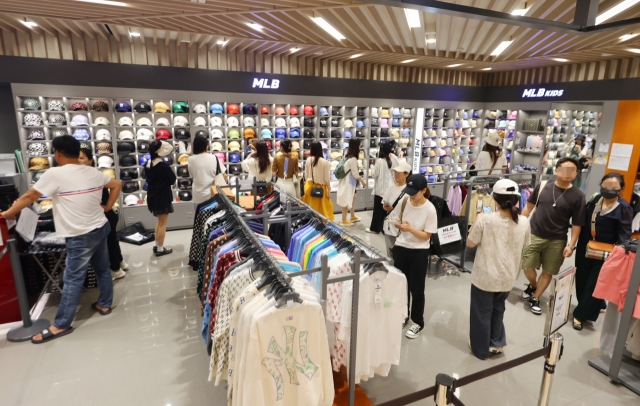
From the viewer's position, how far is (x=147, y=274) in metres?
5.25

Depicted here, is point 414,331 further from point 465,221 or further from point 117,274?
point 117,274

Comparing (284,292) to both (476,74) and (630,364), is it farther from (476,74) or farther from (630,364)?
(476,74)

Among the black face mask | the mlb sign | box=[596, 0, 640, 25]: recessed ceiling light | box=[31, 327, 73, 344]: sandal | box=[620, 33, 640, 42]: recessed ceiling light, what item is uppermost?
box=[596, 0, 640, 25]: recessed ceiling light

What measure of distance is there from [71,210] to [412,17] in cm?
442

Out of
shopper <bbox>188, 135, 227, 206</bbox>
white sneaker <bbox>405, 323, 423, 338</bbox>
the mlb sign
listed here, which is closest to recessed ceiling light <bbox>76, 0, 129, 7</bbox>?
shopper <bbox>188, 135, 227, 206</bbox>

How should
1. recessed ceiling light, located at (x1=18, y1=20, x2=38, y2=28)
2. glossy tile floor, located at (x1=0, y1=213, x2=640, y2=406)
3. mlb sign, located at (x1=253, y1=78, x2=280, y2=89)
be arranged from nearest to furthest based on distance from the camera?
glossy tile floor, located at (x1=0, y1=213, x2=640, y2=406)
recessed ceiling light, located at (x1=18, y1=20, x2=38, y2=28)
mlb sign, located at (x1=253, y1=78, x2=280, y2=89)

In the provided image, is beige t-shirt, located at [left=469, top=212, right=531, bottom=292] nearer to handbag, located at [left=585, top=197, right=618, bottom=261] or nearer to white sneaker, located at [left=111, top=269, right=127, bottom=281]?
handbag, located at [left=585, top=197, right=618, bottom=261]

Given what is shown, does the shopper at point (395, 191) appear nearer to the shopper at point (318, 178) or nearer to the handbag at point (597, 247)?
the shopper at point (318, 178)

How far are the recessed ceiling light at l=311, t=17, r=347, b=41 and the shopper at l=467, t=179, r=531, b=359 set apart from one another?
3.10 m

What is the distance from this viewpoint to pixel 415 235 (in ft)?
10.9

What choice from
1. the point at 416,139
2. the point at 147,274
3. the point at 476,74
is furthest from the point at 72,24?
the point at 476,74

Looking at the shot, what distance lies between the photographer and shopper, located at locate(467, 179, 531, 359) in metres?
3.12

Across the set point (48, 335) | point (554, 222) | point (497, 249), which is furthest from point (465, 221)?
point (48, 335)

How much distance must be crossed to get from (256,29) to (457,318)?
185 inches
